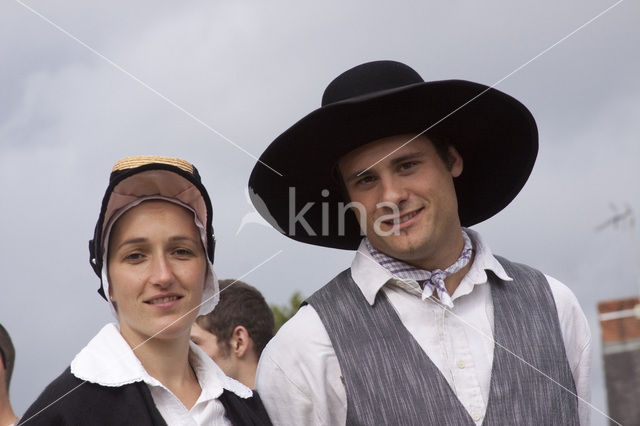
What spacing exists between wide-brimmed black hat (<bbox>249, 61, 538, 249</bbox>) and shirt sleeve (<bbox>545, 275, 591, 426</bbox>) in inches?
17.0

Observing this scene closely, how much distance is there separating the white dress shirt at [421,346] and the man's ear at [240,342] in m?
1.24

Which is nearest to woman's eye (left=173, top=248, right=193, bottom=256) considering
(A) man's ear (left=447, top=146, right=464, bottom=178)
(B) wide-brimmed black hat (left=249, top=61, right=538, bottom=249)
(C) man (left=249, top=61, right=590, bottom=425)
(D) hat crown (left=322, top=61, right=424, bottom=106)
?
(C) man (left=249, top=61, right=590, bottom=425)

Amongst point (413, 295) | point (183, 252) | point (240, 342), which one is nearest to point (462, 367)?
point (413, 295)

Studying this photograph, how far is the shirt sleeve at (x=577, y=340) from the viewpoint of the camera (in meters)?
2.57

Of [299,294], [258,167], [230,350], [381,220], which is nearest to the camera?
[381,220]

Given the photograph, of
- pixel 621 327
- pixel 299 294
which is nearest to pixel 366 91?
pixel 299 294

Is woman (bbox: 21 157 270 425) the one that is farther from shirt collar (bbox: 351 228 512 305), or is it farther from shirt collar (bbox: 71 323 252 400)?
shirt collar (bbox: 351 228 512 305)

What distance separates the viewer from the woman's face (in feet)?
7.35

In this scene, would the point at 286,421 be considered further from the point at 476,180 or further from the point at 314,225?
the point at 476,180

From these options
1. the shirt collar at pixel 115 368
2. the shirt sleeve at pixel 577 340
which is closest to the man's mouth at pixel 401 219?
the shirt sleeve at pixel 577 340

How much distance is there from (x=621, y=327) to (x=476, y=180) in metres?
12.6

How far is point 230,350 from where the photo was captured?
3771 mm

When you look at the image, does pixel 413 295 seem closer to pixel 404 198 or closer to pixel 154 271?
pixel 404 198

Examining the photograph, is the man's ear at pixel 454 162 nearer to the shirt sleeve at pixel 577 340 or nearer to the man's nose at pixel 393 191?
the man's nose at pixel 393 191
